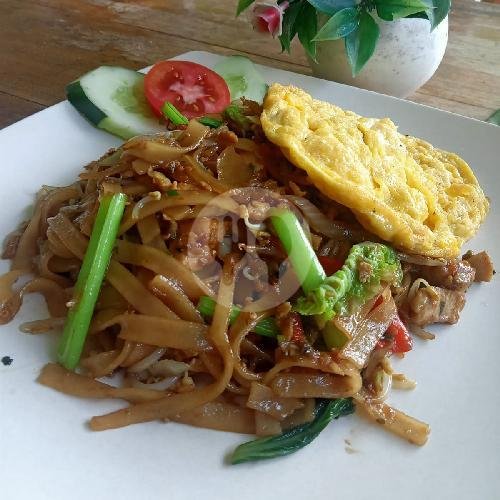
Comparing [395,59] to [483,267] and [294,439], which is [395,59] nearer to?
[483,267]

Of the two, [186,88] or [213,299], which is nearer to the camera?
[213,299]

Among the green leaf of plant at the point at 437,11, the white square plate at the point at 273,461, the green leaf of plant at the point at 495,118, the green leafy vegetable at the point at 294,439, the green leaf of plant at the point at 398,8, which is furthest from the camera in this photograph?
the green leaf of plant at the point at 495,118

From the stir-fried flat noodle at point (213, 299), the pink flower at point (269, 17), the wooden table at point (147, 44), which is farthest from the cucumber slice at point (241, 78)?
the stir-fried flat noodle at point (213, 299)


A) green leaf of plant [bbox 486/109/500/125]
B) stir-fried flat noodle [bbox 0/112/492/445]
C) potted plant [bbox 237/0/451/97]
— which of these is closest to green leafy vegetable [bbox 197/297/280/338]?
stir-fried flat noodle [bbox 0/112/492/445]

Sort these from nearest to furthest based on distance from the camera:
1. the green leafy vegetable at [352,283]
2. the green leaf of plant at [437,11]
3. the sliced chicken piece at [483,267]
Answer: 1. the green leafy vegetable at [352,283]
2. the sliced chicken piece at [483,267]
3. the green leaf of plant at [437,11]

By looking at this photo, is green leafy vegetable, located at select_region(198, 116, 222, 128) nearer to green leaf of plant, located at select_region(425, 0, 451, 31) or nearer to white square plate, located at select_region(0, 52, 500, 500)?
white square plate, located at select_region(0, 52, 500, 500)

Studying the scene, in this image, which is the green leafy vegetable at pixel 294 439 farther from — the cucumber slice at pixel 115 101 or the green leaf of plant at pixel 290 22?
the green leaf of plant at pixel 290 22

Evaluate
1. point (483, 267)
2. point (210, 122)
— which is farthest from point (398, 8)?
point (483, 267)
